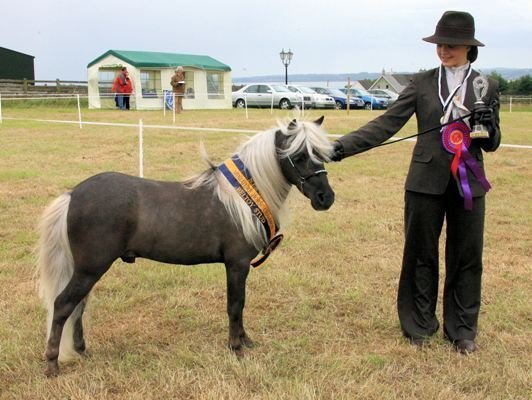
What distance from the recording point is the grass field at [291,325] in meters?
3.35

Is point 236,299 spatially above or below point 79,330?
above

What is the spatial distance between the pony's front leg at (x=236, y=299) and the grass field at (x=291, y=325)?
13 centimetres

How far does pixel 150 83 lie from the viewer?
27484mm

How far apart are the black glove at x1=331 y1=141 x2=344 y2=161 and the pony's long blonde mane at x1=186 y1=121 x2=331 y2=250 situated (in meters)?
0.09

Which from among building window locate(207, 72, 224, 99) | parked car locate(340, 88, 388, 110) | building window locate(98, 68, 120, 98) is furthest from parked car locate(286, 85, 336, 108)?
building window locate(98, 68, 120, 98)

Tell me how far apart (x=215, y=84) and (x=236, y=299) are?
1083 inches

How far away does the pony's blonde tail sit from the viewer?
3324mm

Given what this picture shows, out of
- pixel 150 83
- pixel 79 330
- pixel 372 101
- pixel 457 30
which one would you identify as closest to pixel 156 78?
pixel 150 83

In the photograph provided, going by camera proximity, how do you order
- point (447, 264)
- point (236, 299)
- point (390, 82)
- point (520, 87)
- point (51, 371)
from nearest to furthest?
1. point (51, 371)
2. point (236, 299)
3. point (447, 264)
4. point (520, 87)
5. point (390, 82)

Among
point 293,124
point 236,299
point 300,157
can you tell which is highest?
point 293,124

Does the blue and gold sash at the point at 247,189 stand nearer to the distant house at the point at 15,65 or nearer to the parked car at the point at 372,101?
the parked car at the point at 372,101

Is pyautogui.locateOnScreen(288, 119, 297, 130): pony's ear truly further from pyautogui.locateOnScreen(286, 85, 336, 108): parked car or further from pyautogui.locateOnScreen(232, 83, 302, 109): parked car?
pyautogui.locateOnScreen(286, 85, 336, 108): parked car

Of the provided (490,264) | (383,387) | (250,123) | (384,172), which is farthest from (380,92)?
(383,387)

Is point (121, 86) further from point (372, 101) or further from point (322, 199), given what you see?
point (322, 199)
